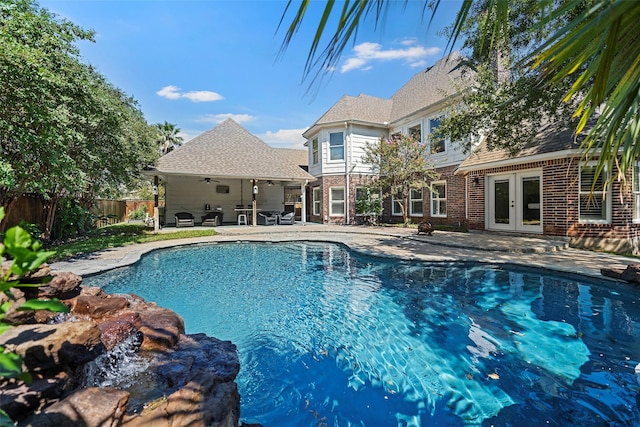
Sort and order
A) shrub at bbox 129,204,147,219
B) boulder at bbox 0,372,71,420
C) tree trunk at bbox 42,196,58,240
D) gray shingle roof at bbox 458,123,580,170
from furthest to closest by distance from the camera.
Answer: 1. shrub at bbox 129,204,147,219
2. tree trunk at bbox 42,196,58,240
3. gray shingle roof at bbox 458,123,580,170
4. boulder at bbox 0,372,71,420

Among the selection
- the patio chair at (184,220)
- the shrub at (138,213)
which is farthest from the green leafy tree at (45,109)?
the shrub at (138,213)

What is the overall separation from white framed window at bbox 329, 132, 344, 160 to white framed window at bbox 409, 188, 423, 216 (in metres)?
4.76

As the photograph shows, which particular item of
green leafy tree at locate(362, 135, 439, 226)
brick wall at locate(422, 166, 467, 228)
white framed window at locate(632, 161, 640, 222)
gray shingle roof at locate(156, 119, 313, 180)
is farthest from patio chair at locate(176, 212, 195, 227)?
white framed window at locate(632, 161, 640, 222)

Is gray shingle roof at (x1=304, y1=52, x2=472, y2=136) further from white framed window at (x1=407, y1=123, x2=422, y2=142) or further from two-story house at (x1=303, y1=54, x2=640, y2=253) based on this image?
white framed window at (x1=407, y1=123, x2=422, y2=142)

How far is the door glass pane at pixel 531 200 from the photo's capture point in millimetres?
10969

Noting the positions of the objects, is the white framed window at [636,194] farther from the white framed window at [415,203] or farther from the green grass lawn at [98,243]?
the green grass lawn at [98,243]

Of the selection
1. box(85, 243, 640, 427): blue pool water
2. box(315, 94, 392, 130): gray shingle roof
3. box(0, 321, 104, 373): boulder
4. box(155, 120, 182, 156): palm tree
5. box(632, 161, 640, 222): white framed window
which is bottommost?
box(85, 243, 640, 427): blue pool water

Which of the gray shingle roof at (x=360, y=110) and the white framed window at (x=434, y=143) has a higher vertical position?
the gray shingle roof at (x=360, y=110)

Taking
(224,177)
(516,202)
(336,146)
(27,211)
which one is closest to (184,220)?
(224,177)

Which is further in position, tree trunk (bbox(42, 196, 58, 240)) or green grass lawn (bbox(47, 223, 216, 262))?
tree trunk (bbox(42, 196, 58, 240))

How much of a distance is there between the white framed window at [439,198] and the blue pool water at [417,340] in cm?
809

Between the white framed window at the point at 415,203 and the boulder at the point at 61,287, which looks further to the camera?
the white framed window at the point at 415,203

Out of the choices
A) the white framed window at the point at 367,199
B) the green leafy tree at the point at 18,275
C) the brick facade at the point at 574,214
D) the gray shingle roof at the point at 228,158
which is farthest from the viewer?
the white framed window at the point at 367,199

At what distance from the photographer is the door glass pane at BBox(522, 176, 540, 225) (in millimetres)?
10969
